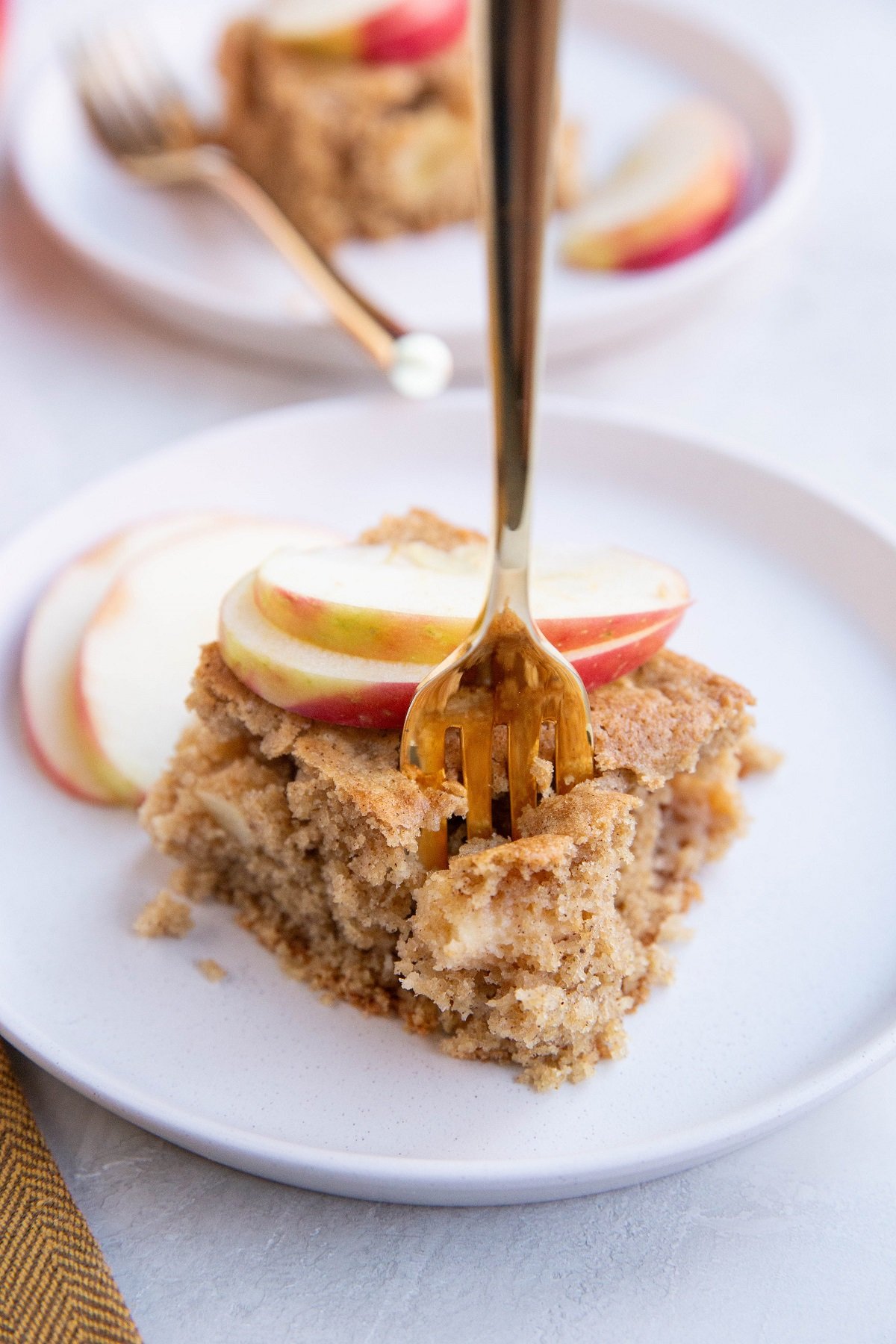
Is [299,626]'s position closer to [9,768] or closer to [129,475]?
[9,768]

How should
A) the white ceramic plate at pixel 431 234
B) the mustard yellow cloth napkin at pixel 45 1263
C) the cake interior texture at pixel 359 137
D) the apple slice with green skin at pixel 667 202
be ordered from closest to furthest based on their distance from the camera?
the mustard yellow cloth napkin at pixel 45 1263 → the white ceramic plate at pixel 431 234 → the apple slice with green skin at pixel 667 202 → the cake interior texture at pixel 359 137

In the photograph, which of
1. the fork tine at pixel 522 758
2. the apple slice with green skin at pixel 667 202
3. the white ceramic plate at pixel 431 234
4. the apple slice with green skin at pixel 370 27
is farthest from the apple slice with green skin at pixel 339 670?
the apple slice with green skin at pixel 370 27

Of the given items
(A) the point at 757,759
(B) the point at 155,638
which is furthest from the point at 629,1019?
(B) the point at 155,638

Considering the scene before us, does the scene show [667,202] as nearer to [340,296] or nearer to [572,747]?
[340,296]

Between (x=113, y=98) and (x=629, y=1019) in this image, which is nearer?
(x=629, y=1019)

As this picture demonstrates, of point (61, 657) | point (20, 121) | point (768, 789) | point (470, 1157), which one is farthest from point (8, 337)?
point (470, 1157)

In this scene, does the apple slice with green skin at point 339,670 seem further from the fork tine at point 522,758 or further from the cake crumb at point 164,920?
the cake crumb at point 164,920

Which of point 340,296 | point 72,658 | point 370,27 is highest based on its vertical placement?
point 370,27
